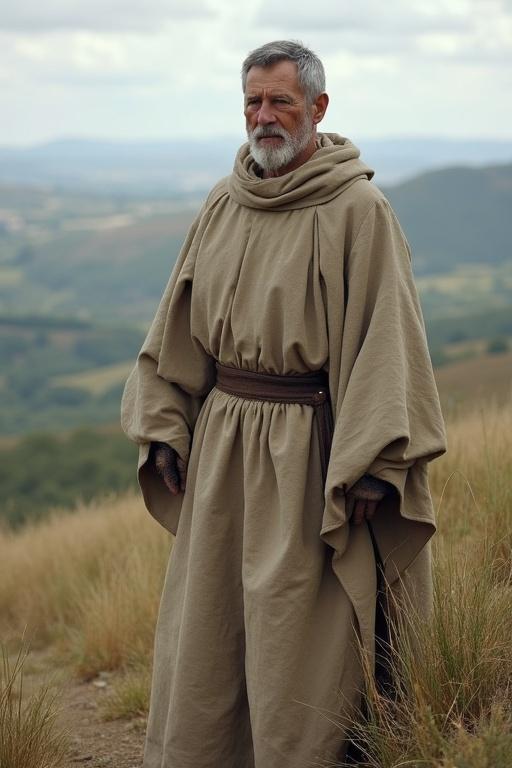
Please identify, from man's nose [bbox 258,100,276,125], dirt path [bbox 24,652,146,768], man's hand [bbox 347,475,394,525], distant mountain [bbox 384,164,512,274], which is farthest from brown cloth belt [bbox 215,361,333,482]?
distant mountain [bbox 384,164,512,274]

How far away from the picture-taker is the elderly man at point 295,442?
9.84 ft

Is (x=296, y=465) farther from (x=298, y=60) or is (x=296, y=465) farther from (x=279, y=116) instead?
(x=298, y=60)

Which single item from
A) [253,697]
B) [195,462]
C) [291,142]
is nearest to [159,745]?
[253,697]

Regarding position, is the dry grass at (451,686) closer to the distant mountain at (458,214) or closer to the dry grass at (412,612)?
the dry grass at (412,612)

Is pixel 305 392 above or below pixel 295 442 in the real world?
above

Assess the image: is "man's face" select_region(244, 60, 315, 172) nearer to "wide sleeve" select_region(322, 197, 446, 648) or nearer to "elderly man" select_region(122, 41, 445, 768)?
"elderly man" select_region(122, 41, 445, 768)

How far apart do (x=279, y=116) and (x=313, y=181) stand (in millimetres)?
213

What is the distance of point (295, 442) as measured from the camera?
309 centimetres

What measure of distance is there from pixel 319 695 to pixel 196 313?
1.20 m

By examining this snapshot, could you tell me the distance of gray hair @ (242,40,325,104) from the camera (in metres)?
3.11

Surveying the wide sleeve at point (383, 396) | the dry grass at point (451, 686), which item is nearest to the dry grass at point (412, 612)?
the dry grass at point (451, 686)

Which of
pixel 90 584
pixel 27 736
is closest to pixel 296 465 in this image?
pixel 27 736

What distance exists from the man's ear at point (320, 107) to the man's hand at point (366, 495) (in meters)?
1.06

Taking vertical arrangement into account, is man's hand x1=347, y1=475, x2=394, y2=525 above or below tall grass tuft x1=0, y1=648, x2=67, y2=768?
above
